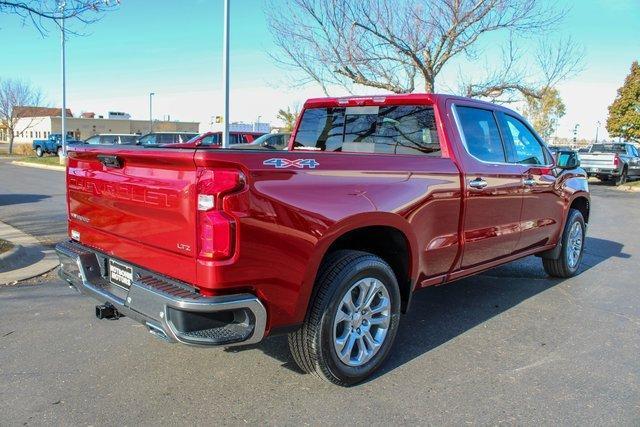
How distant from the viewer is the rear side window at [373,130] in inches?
178

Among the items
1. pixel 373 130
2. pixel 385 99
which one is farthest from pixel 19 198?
pixel 385 99

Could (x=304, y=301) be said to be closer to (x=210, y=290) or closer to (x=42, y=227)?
(x=210, y=290)

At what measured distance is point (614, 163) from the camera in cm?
2175

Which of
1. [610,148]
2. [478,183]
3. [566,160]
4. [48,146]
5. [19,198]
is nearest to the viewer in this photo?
[478,183]

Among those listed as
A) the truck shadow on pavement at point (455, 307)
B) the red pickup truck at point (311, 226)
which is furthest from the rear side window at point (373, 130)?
the truck shadow on pavement at point (455, 307)

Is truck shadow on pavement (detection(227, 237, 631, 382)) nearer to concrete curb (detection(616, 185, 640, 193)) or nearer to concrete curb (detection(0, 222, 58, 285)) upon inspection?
concrete curb (detection(0, 222, 58, 285))

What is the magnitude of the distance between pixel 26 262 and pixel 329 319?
4592 mm

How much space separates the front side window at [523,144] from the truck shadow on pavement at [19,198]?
1065 centimetres

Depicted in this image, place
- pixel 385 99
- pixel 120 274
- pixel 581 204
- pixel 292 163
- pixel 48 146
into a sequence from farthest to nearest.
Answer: pixel 48 146 < pixel 581 204 < pixel 385 99 < pixel 120 274 < pixel 292 163

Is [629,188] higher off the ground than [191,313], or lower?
lower

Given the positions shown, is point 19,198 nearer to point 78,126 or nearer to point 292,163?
point 292,163

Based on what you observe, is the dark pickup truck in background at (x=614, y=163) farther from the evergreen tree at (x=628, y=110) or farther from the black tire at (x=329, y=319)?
the black tire at (x=329, y=319)

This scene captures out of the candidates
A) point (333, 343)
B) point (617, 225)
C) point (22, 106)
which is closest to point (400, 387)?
point (333, 343)

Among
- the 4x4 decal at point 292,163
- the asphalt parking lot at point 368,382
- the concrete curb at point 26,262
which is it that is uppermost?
the 4x4 decal at point 292,163
